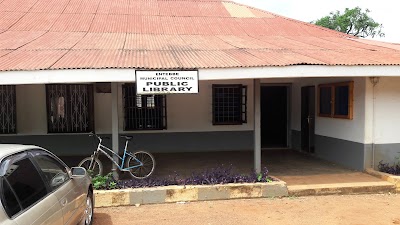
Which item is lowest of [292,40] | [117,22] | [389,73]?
[389,73]

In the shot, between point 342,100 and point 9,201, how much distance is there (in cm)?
739

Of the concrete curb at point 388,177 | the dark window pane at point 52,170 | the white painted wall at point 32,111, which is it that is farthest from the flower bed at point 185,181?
the white painted wall at point 32,111

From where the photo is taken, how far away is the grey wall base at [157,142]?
31.6 feet

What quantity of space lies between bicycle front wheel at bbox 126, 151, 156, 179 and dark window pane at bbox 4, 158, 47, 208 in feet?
11.9

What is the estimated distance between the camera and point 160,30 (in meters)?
9.56

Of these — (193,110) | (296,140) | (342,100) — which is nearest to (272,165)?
(342,100)

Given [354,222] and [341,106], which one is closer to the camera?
[354,222]

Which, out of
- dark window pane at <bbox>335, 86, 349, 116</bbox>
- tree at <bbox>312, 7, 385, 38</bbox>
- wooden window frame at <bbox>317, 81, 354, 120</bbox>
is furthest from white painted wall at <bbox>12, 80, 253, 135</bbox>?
tree at <bbox>312, 7, 385, 38</bbox>

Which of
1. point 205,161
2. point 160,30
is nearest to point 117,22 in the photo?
point 160,30

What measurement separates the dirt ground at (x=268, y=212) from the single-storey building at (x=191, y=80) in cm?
152

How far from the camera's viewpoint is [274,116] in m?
11.6

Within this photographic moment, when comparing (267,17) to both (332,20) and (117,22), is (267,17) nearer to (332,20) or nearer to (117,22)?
(117,22)

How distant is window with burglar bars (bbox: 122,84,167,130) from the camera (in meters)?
9.87

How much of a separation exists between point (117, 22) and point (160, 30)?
134cm
